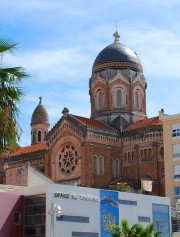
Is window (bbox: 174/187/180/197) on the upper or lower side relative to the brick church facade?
lower

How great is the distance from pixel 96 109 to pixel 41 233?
4028 centimetres

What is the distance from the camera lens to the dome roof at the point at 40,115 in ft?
304

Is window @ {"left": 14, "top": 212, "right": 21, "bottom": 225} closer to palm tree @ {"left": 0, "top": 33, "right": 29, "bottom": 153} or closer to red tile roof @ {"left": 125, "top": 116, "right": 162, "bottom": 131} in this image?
palm tree @ {"left": 0, "top": 33, "right": 29, "bottom": 153}

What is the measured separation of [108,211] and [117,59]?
37.6 metres

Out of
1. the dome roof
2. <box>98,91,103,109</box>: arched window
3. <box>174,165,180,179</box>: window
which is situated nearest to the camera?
<box>174,165,180,179</box>: window

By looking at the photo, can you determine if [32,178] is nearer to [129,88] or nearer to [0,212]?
[0,212]

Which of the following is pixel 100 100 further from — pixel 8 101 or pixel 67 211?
pixel 8 101

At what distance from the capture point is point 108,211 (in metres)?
41.3

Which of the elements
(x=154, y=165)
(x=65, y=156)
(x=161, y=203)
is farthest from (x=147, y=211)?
(x=65, y=156)

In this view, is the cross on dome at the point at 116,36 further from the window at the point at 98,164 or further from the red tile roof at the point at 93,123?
the window at the point at 98,164

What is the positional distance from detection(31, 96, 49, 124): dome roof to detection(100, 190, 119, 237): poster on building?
5170 cm

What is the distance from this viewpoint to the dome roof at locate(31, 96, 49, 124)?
3647 inches

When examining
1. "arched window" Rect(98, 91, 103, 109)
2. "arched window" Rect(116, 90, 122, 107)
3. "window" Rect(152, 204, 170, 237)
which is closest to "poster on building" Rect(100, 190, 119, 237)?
"window" Rect(152, 204, 170, 237)

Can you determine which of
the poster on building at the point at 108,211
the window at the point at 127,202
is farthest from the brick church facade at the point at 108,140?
the poster on building at the point at 108,211
